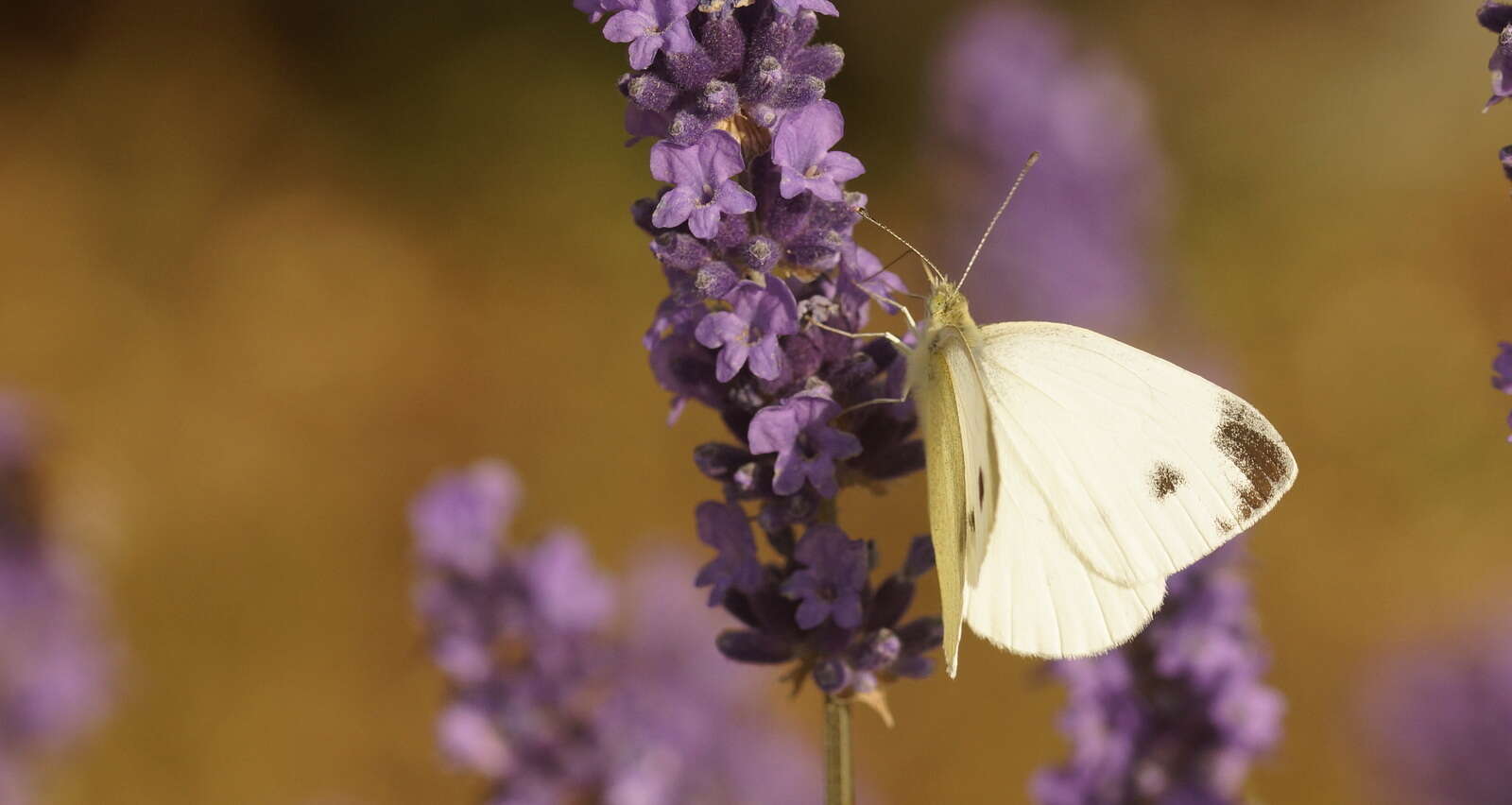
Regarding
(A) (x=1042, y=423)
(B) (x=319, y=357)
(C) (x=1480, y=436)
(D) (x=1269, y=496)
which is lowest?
(D) (x=1269, y=496)

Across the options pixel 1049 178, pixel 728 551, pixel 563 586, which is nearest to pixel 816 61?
pixel 728 551

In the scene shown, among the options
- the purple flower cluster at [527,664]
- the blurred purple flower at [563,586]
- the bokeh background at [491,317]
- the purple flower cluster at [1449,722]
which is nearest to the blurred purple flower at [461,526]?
the purple flower cluster at [527,664]

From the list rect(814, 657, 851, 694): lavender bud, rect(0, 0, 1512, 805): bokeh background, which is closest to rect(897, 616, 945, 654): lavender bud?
rect(814, 657, 851, 694): lavender bud

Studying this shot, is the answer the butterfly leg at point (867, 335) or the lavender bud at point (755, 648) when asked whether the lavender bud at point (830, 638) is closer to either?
the lavender bud at point (755, 648)

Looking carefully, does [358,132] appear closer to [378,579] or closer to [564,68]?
[564,68]

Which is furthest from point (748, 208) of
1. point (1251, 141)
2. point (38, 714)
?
point (1251, 141)

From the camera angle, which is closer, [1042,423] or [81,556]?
[1042,423]
